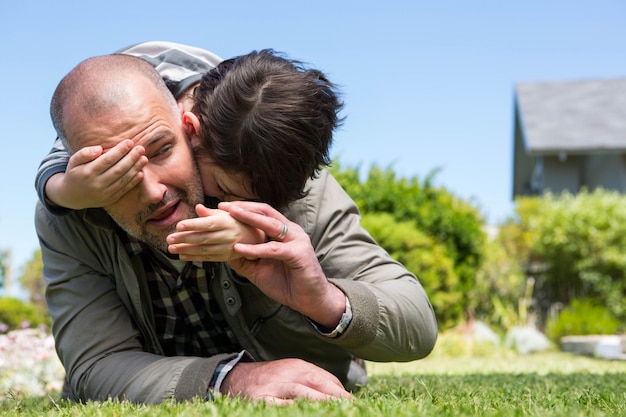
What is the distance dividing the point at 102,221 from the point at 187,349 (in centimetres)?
82

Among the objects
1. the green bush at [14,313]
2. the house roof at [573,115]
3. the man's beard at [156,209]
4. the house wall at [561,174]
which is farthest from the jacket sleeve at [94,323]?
the house wall at [561,174]

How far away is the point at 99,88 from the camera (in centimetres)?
281

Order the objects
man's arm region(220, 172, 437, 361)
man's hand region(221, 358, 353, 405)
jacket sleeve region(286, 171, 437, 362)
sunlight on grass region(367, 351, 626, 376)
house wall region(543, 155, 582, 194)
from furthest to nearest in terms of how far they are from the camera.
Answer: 1. house wall region(543, 155, 582, 194)
2. sunlight on grass region(367, 351, 626, 376)
3. jacket sleeve region(286, 171, 437, 362)
4. man's arm region(220, 172, 437, 361)
5. man's hand region(221, 358, 353, 405)

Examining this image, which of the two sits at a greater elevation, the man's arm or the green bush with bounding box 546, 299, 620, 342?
the man's arm

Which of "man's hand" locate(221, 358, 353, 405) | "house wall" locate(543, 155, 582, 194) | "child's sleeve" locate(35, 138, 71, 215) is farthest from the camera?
"house wall" locate(543, 155, 582, 194)

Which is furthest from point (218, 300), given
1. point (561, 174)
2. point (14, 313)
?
point (561, 174)

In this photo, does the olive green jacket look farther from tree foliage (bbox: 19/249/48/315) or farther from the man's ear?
tree foliage (bbox: 19/249/48/315)

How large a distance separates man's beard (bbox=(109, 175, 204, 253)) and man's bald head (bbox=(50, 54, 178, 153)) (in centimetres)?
37

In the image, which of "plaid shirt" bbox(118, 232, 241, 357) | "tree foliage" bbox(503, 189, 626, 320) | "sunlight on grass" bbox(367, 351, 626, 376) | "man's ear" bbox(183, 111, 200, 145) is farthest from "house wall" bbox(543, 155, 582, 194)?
"man's ear" bbox(183, 111, 200, 145)

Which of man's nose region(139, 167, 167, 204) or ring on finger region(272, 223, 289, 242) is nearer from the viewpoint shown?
ring on finger region(272, 223, 289, 242)

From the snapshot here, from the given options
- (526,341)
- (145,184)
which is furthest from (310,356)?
(526,341)

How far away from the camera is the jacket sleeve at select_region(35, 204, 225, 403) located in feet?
8.89

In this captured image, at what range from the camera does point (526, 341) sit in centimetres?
1155

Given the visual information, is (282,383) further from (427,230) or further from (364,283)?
(427,230)
